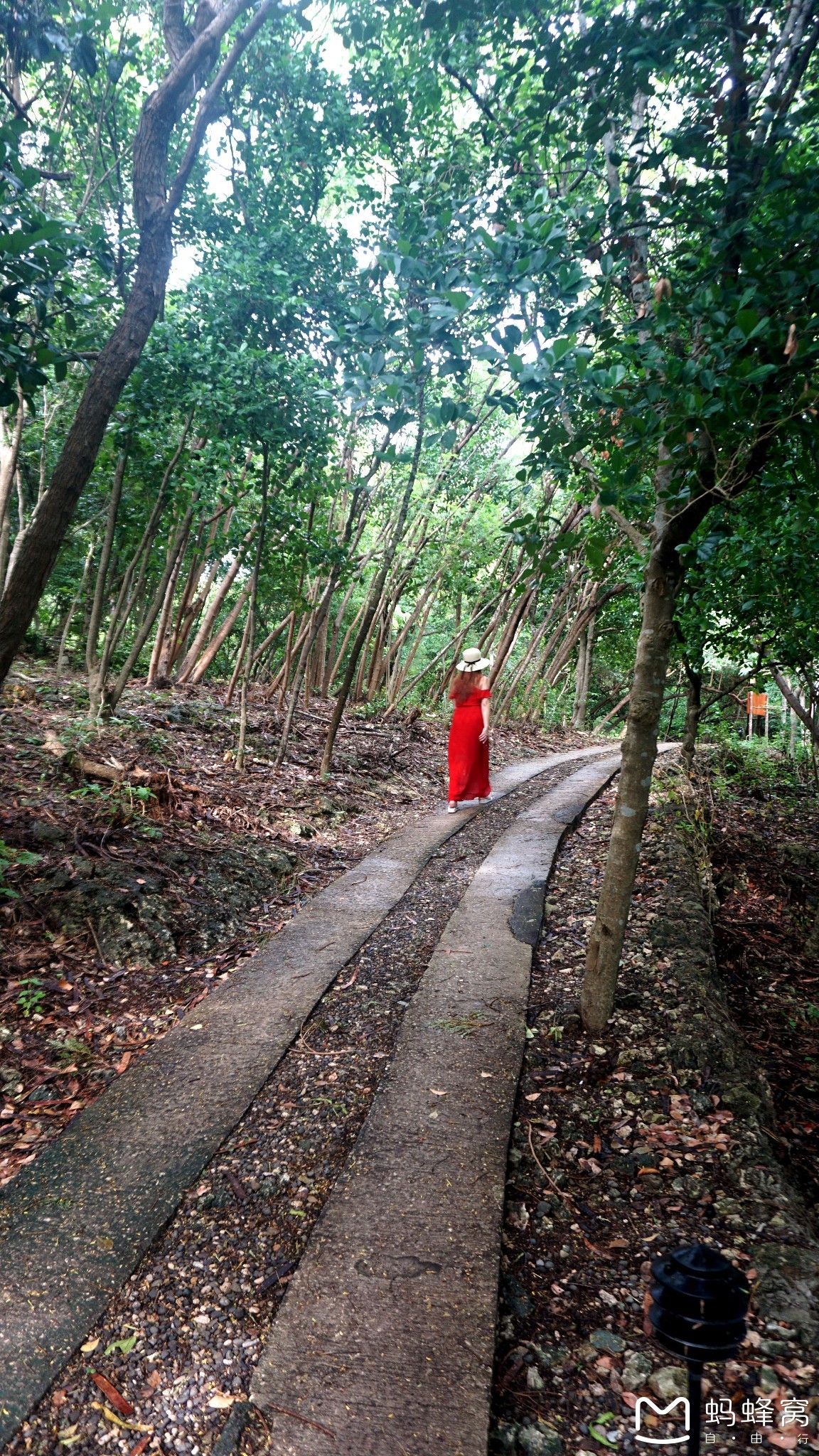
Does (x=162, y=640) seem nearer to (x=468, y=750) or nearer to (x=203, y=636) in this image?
(x=203, y=636)

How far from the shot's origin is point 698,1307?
1167 millimetres

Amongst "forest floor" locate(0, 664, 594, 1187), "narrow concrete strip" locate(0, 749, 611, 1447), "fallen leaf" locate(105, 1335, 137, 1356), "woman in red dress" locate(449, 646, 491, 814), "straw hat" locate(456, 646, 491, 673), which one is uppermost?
"straw hat" locate(456, 646, 491, 673)

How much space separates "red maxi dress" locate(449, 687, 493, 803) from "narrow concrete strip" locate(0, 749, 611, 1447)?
3126mm

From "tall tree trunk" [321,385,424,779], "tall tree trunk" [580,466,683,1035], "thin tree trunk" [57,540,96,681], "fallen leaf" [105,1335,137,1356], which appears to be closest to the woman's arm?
"tall tree trunk" [321,385,424,779]

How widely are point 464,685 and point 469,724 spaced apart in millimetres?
359

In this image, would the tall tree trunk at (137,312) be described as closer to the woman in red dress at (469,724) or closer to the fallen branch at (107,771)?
the fallen branch at (107,771)

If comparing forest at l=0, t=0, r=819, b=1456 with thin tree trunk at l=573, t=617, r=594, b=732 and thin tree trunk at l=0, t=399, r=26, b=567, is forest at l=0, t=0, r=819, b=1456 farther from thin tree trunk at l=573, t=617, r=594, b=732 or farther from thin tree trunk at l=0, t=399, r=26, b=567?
thin tree trunk at l=573, t=617, r=594, b=732

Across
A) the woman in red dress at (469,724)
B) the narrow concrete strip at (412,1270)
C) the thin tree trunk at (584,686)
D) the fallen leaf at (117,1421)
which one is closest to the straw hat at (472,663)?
the woman in red dress at (469,724)

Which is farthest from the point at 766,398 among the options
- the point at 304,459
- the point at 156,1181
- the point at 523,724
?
the point at 523,724

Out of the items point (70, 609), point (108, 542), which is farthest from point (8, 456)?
point (70, 609)

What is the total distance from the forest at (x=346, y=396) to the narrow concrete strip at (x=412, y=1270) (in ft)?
0.34

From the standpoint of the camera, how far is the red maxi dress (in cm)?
673

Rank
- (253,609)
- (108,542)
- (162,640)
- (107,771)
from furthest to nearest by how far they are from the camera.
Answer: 1. (162,640)
2. (253,609)
3. (108,542)
4. (107,771)

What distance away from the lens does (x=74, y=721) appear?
19.2 ft
